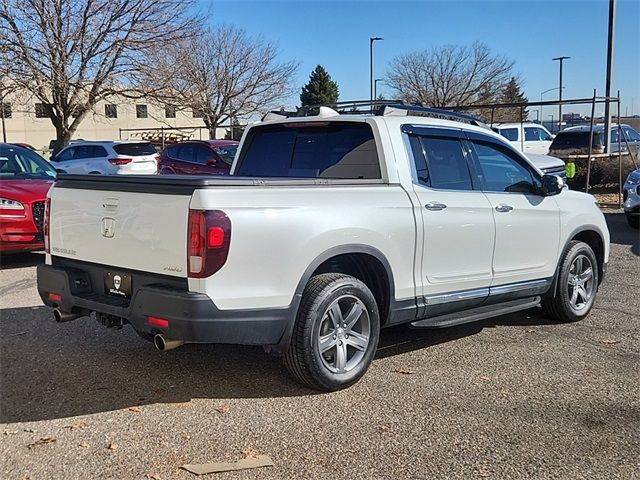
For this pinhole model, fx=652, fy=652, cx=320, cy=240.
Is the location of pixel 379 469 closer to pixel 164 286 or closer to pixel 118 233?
pixel 164 286

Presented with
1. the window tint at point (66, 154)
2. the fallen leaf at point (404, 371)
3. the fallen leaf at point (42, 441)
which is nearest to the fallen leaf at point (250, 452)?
the fallen leaf at point (42, 441)

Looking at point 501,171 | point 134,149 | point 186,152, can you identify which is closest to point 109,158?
point 134,149

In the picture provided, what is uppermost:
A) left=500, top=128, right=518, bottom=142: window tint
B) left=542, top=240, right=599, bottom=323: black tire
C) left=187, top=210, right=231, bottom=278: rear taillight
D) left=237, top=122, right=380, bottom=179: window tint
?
left=500, top=128, right=518, bottom=142: window tint

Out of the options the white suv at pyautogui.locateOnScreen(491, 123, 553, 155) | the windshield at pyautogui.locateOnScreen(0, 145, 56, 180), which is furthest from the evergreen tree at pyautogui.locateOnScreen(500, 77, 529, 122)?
the windshield at pyautogui.locateOnScreen(0, 145, 56, 180)

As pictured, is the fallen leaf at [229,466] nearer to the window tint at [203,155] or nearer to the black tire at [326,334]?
the black tire at [326,334]

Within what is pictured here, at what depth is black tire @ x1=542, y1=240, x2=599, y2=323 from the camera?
5961mm

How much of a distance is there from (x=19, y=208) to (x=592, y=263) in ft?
22.2

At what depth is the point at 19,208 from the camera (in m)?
8.25

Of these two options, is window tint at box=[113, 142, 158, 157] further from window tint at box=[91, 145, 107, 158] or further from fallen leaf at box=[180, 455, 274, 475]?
fallen leaf at box=[180, 455, 274, 475]

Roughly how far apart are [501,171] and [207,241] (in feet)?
9.92

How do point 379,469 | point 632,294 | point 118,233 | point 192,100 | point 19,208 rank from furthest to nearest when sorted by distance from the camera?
point 192,100 < point 19,208 < point 632,294 < point 118,233 < point 379,469

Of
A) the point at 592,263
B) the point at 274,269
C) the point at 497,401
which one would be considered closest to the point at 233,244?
the point at 274,269

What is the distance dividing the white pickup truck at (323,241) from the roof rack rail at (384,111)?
35mm

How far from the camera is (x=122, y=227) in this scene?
403 cm
